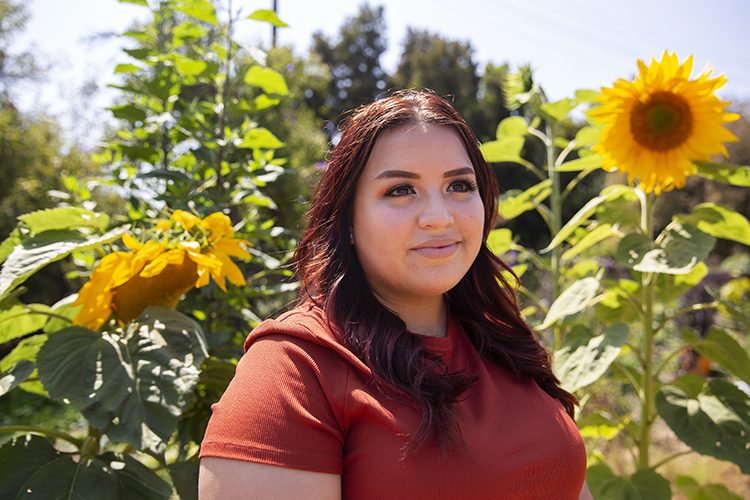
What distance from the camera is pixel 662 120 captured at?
4.82 feet

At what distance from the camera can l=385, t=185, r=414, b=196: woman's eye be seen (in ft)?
3.77

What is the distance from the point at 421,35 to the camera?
16.6 m

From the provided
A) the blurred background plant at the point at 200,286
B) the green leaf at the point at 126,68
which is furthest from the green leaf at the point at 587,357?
the green leaf at the point at 126,68

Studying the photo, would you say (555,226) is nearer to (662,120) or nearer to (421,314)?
(662,120)

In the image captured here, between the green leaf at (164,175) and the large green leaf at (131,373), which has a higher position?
the green leaf at (164,175)

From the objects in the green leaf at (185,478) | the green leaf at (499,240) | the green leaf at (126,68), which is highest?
the green leaf at (126,68)

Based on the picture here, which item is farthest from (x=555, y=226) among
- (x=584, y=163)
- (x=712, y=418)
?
(x=712, y=418)

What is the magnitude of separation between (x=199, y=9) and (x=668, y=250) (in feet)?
4.93

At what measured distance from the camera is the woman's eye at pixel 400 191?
1149mm

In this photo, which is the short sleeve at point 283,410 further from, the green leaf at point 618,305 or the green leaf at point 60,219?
the green leaf at point 618,305

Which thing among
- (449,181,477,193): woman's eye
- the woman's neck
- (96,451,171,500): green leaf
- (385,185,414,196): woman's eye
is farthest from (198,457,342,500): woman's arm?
(449,181,477,193): woman's eye

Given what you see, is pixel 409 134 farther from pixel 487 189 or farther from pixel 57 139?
pixel 57 139

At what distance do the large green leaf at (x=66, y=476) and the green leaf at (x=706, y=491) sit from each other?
1.63 metres

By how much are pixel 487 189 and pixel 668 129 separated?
564 millimetres
